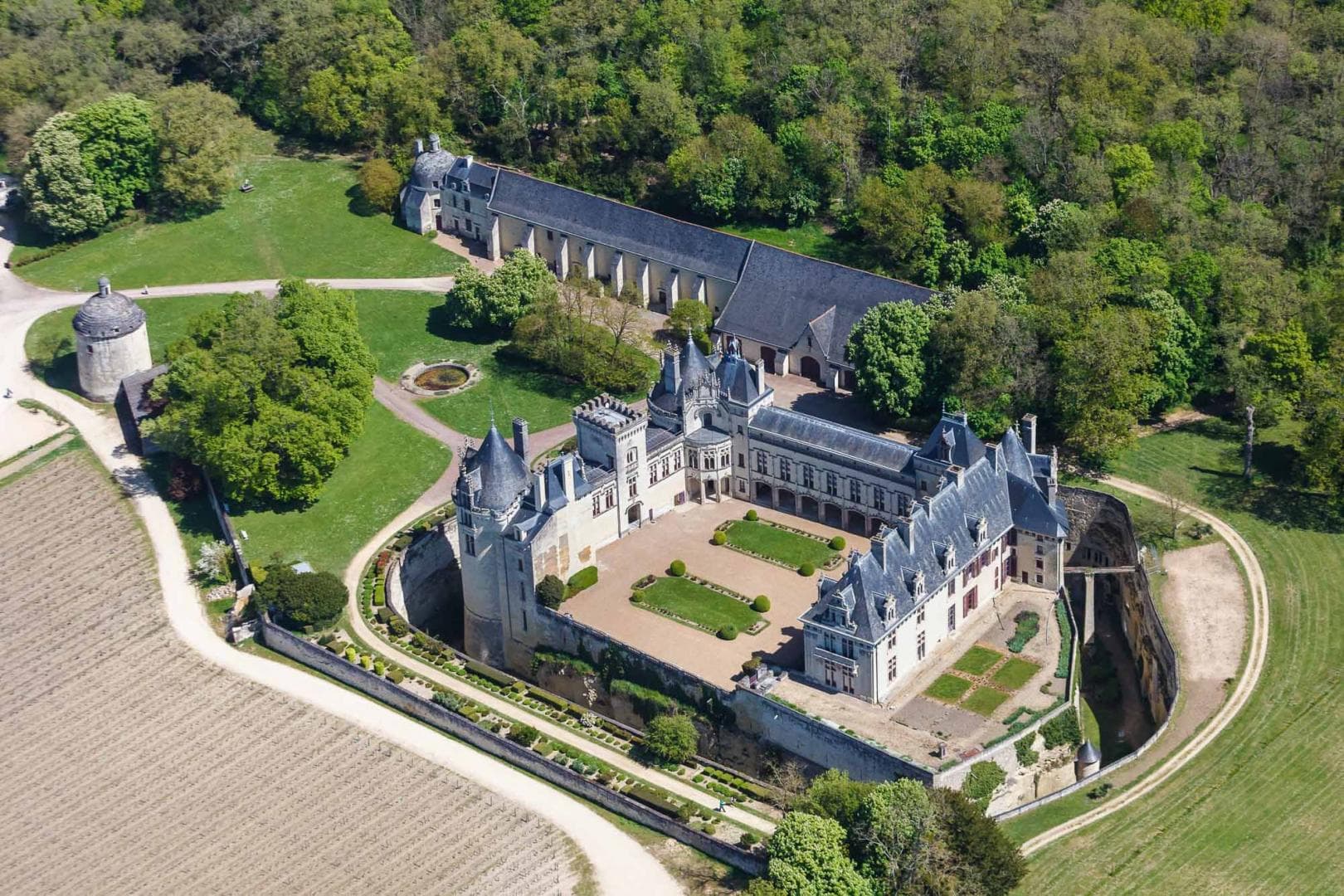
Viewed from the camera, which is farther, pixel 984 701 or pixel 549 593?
pixel 549 593

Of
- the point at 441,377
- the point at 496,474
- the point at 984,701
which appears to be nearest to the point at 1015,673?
the point at 984,701

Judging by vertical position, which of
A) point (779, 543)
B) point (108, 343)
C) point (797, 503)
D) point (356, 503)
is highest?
point (108, 343)

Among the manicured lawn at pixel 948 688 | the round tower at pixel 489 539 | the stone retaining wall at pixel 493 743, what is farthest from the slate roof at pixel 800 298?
the stone retaining wall at pixel 493 743

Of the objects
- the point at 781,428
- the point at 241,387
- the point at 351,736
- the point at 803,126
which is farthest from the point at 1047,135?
the point at 351,736

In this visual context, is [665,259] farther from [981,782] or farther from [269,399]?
[981,782]

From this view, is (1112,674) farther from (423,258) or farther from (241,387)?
(423,258)

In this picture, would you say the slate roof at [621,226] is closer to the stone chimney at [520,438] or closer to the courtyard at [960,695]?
the stone chimney at [520,438]
